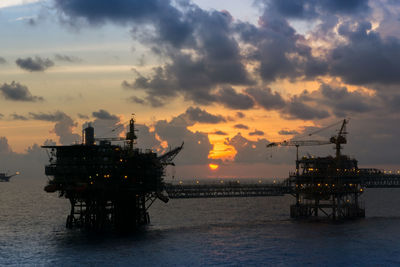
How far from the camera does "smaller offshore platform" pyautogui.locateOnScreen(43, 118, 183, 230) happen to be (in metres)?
90.6

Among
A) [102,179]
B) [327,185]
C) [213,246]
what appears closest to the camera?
[213,246]

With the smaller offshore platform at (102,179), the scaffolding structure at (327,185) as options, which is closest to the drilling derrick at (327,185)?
the scaffolding structure at (327,185)

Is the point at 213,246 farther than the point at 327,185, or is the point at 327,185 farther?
the point at 327,185

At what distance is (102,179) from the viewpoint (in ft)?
298

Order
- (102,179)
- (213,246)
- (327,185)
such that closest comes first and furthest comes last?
(213,246)
(102,179)
(327,185)

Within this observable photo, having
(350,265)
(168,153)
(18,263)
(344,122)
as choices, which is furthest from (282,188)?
(18,263)

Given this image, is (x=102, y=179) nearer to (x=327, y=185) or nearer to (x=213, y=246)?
(x=213, y=246)

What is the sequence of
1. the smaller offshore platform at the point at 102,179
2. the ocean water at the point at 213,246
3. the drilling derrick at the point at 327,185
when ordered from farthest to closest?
the drilling derrick at the point at 327,185 → the smaller offshore platform at the point at 102,179 → the ocean water at the point at 213,246

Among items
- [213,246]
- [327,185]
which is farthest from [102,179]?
[327,185]

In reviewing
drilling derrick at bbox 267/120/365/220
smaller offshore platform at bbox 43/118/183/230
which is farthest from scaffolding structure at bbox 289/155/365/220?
smaller offshore platform at bbox 43/118/183/230

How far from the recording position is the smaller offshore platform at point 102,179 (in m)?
90.6

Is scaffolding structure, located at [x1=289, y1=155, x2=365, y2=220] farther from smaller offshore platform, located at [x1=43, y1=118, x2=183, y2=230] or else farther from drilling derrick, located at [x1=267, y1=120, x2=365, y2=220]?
smaller offshore platform, located at [x1=43, y1=118, x2=183, y2=230]

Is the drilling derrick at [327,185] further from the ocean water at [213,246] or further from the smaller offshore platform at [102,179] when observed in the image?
the smaller offshore platform at [102,179]

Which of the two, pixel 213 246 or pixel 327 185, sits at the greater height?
pixel 327 185
